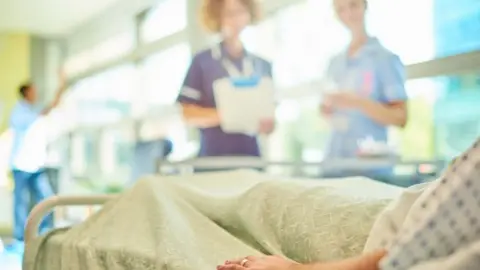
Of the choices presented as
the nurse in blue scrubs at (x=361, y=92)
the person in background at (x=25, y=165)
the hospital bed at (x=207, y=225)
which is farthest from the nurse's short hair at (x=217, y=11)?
the person in background at (x=25, y=165)

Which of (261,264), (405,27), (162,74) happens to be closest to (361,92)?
(405,27)

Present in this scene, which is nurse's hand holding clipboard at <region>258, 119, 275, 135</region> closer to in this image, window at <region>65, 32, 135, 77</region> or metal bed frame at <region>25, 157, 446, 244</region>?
metal bed frame at <region>25, 157, 446, 244</region>

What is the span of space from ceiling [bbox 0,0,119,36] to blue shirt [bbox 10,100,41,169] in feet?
1.80

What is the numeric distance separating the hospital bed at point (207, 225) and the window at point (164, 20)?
1.93m

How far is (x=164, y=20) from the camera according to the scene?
12.9 ft

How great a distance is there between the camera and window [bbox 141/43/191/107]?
3641 millimetres

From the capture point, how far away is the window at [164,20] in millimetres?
3580

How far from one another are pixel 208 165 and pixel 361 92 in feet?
1.94

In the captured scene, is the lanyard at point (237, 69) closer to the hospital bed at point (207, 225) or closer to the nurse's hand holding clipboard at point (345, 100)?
the nurse's hand holding clipboard at point (345, 100)

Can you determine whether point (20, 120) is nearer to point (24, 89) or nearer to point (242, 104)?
point (24, 89)

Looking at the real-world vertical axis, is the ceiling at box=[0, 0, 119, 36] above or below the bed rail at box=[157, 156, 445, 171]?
above

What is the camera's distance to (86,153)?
490cm

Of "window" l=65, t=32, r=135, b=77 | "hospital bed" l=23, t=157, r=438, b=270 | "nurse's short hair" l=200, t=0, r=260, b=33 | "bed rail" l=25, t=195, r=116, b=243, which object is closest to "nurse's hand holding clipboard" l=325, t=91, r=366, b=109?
"nurse's short hair" l=200, t=0, r=260, b=33

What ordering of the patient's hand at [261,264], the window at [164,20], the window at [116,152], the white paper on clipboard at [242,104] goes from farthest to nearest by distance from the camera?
1. the window at [116,152]
2. the window at [164,20]
3. the white paper on clipboard at [242,104]
4. the patient's hand at [261,264]
